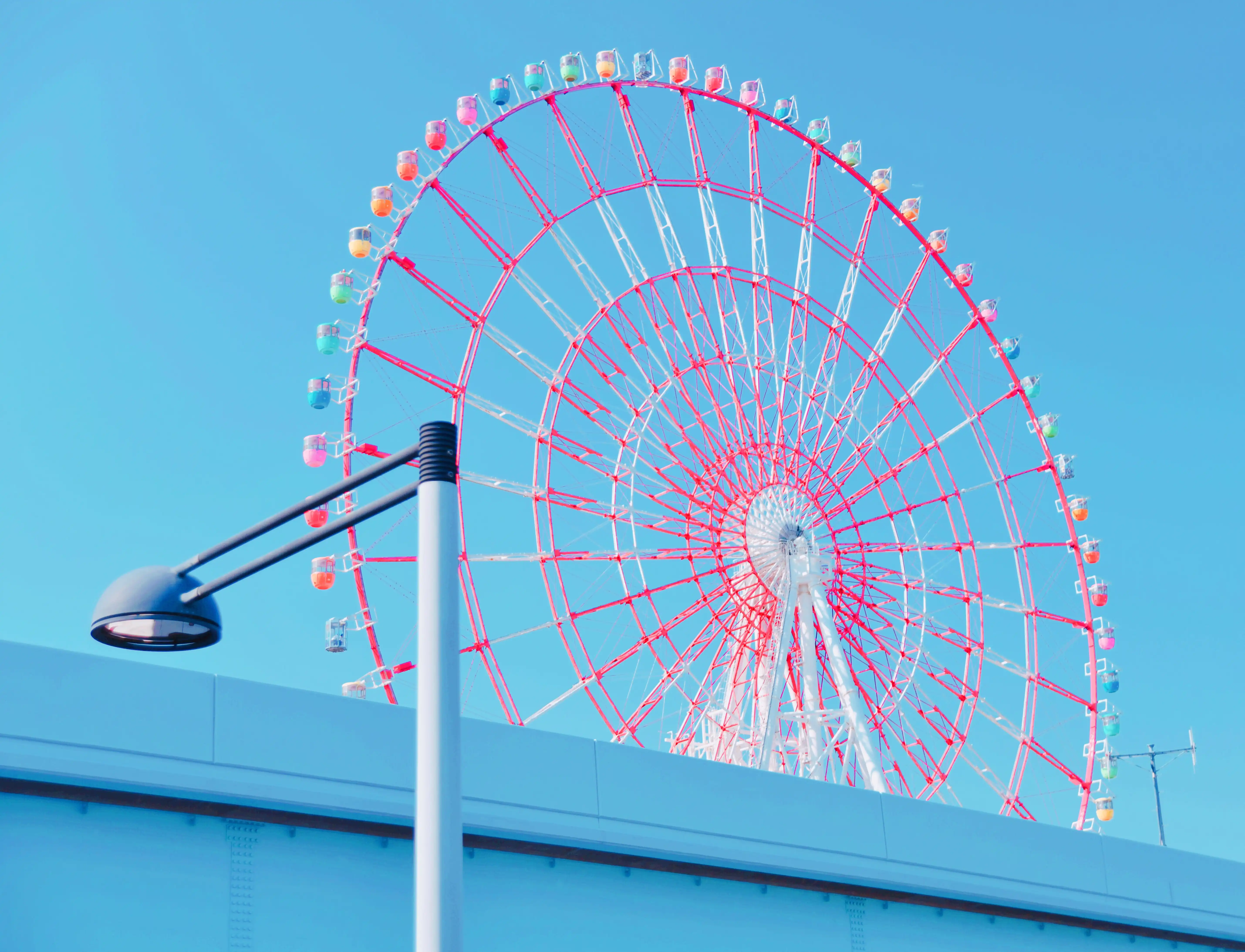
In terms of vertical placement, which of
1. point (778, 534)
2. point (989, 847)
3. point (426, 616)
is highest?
point (778, 534)

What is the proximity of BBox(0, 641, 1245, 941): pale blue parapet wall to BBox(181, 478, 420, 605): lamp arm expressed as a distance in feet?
7.02

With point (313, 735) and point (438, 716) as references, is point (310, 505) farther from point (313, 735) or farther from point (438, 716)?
point (313, 735)

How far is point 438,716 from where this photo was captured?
5.11 meters

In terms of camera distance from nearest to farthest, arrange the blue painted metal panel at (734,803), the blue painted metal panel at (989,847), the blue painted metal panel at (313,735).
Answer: the blue painted metal panel at (313,735) → the blue painted metal panel at (734,803) → the blue painted metal panel at (989,847)

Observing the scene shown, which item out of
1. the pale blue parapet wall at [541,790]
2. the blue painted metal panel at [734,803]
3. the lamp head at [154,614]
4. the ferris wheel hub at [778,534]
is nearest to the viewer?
the lamp head at [154,614]

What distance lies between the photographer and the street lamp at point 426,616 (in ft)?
16.4

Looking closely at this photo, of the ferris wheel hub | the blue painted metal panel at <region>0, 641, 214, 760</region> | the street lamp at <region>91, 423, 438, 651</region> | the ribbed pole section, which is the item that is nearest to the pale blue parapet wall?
the blue painted metal panel at <region>0, 641, 214, 760</region>

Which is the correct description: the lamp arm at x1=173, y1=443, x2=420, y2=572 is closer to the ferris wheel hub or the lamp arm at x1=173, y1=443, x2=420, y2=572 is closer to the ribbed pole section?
the ribbed pole section

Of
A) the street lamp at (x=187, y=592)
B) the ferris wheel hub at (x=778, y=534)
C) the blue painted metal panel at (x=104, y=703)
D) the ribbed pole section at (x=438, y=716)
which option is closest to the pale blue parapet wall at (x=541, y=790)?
the blue painted metal panel at (x=104, y=703)

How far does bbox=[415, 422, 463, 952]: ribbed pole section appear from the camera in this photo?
4.96 m

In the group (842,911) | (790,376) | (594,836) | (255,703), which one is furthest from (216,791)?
(790,376)

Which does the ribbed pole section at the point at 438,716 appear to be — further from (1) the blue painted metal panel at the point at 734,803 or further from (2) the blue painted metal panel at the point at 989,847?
(2) the blue painted metal panel at the point at 989,847

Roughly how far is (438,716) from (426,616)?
0.36 m

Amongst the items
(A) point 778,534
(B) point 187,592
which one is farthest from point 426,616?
(A) point 778,534
